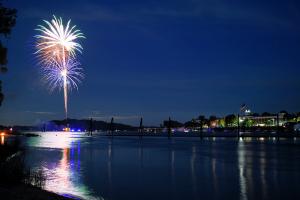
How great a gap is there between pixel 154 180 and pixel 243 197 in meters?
7.74

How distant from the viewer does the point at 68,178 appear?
2594 centimetres

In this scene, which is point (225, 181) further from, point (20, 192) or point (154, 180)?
point (20, 192)

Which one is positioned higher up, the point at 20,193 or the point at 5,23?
the point at 5,23

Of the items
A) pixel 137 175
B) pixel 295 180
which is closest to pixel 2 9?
pixel 137 175

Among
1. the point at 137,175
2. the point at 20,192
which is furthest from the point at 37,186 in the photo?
the point at 137,175

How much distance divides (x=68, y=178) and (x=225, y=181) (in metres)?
9.77

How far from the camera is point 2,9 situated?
17281 mm

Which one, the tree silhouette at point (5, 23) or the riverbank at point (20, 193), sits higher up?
the tree silhouette at point (5, 23)

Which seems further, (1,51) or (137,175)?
(137,175)

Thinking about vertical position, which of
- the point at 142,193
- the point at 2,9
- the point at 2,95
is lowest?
the point at 142,193

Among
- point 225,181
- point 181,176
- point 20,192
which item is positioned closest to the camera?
point 20,192

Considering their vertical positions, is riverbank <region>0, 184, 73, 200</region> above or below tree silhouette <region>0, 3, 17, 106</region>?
below

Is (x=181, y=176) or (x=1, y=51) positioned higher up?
(x=1, y=51)

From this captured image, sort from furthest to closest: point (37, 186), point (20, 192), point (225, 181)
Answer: point (225, 181), point (37, 186), point (20, 192)
